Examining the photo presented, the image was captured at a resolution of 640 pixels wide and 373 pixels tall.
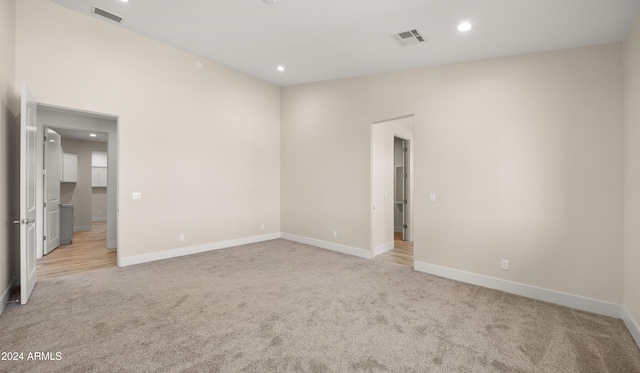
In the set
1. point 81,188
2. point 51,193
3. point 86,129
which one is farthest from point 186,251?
point 81,188

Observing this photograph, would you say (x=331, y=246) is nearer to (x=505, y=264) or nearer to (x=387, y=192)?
(x=387, y=192)

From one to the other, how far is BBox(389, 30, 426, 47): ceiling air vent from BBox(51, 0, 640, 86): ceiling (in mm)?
80

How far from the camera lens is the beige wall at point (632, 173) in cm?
260

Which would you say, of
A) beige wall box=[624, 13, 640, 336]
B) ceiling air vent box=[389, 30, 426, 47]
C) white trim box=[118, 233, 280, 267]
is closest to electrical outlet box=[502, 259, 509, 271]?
beige wall box=[624, 13, 640, 336]

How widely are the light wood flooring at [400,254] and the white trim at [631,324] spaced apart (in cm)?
244

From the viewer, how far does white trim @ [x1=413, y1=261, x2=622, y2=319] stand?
3059 millimetres

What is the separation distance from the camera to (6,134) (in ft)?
10.1

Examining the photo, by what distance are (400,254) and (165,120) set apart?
4929 millimetres

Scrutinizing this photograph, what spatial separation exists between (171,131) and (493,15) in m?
4.90

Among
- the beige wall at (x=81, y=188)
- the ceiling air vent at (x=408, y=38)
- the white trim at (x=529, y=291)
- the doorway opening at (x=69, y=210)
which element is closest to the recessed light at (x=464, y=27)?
the ceiling air vent at (x=408, y=38)

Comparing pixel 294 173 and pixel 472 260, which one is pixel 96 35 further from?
pixel 472 260

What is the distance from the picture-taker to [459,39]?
3545mm

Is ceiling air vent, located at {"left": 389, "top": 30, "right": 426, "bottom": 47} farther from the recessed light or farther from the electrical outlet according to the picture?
the electrical outlet

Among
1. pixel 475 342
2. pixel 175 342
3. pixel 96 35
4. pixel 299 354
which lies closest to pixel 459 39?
pixel 475 342
